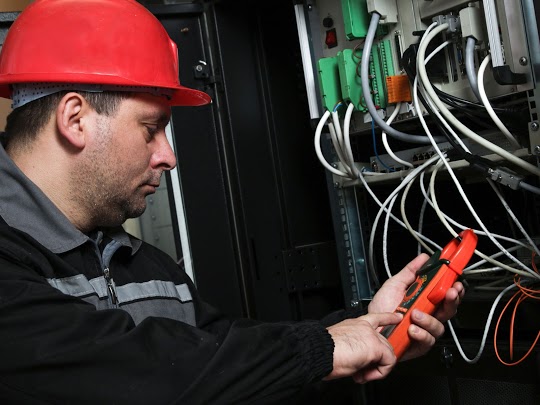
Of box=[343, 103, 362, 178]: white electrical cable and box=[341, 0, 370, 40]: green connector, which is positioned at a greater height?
box=[341, 0, 370, 40]: green connector

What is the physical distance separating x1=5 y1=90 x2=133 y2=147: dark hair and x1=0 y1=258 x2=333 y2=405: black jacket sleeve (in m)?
0.34

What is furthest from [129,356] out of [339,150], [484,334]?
[339,150]

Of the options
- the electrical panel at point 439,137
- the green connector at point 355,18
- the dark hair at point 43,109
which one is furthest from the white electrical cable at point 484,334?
the dark hair at point 43,109

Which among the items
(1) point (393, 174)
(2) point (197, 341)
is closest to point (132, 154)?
(2) point (197, 341)

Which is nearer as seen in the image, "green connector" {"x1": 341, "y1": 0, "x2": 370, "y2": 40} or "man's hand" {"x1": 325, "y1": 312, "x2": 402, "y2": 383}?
"man's hand" {"x1": 325, "y1": 312, "x2": 402, "y2": 383}

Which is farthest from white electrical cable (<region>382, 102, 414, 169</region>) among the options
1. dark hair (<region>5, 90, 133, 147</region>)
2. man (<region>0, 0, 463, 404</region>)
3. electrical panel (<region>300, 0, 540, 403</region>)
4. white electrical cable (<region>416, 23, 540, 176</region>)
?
dark hair (<region>5, 90, 133, 147</region>)

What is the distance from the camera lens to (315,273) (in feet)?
5.89

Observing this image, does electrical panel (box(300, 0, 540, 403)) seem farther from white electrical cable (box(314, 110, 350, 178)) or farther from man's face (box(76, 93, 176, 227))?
man's face (box(76, 93, 176, 227))

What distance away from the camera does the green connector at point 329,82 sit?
159 centimetres

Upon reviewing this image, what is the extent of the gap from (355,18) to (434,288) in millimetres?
665

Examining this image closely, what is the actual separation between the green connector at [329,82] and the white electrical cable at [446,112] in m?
0.27

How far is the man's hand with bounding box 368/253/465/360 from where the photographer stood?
1.14 metres

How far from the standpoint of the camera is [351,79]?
153 centimetres

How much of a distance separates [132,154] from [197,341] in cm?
43
